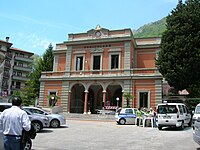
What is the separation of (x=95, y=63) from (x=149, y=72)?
7740 millimetres

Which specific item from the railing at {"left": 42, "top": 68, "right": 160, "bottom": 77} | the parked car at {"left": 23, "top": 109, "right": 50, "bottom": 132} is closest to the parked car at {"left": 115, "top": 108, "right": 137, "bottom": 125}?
the parked car at {"left": 23, "top": 109, "right": 50, "bottom": 132}

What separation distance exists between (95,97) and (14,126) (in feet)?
101

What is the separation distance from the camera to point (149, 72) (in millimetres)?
30625

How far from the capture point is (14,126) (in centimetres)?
501

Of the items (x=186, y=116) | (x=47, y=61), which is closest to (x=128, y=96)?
(x=186, y=116)

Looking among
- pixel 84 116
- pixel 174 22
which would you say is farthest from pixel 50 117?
pixel 174 22

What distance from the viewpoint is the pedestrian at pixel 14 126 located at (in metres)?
4.96

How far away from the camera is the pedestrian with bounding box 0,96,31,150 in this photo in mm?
4965

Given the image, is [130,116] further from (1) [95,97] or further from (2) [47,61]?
(2) [47,61]

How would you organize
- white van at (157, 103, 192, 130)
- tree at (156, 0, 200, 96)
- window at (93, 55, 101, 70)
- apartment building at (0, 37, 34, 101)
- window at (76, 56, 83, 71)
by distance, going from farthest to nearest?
apartment building at (0, 37, 34, 101) → window at (76, 56, 83, 71) → window at (93, 55, 101, 70) → tree at (156, 0, 200, 96) → white van at (157, 103, 192, 130)

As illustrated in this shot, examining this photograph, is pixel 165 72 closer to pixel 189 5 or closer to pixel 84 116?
pixel 189 5

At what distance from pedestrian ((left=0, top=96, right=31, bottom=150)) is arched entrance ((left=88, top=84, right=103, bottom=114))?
1183 inches

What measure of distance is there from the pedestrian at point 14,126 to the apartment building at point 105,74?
25.6m

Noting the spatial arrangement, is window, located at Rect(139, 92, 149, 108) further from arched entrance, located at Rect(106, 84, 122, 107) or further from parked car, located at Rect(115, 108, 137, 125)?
parked car, located at Rect(115, 108, 137, 125)
